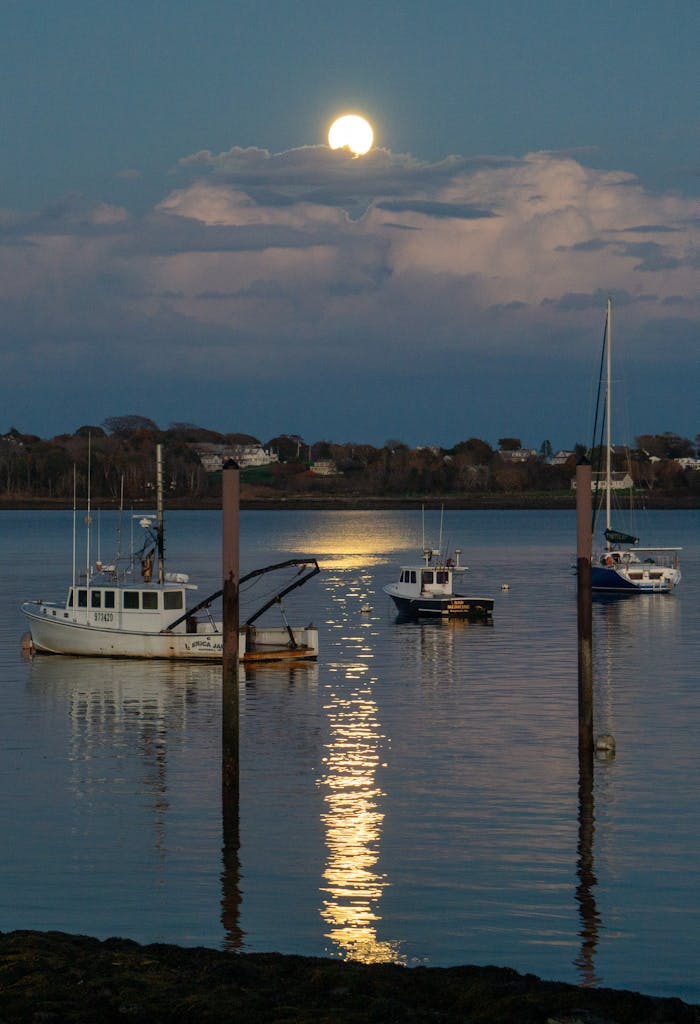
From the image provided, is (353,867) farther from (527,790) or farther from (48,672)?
(48,672)

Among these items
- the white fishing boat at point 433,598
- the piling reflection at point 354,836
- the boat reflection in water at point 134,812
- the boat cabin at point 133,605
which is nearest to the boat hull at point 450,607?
the white fishing boat at point 433,598

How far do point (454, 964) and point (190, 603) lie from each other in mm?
70442

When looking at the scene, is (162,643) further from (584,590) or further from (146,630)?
(584,590)

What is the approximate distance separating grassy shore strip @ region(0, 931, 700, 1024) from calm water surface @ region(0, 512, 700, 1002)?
242 cm

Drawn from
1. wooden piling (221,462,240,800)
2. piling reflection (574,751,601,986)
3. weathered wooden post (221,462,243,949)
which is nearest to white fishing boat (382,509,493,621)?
piling reflection (574,751,601,986)

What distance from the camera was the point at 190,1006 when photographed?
1742cm

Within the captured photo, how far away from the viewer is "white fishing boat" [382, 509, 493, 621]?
7912 cm

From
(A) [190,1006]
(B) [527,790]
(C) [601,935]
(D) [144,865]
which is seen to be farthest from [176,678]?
(A) [190,1006]

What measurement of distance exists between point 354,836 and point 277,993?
36.8 feet

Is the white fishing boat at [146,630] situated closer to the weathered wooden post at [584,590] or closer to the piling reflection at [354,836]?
the piling reflection at [354,836]

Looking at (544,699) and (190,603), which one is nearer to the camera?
(544,699)

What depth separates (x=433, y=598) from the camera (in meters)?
79.3

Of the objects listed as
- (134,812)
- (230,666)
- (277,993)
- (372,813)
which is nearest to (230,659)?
(230,666)

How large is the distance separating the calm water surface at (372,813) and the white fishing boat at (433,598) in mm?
16516
